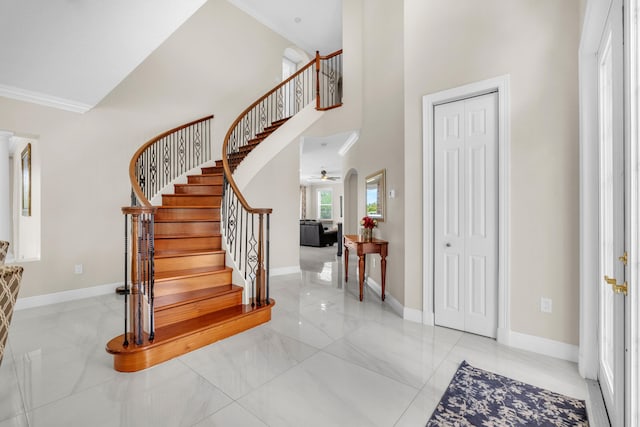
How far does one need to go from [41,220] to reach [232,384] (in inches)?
144

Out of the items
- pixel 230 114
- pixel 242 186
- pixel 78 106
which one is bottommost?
pixel 242 186

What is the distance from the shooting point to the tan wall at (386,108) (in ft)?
11.0

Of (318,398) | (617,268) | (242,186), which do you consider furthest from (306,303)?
(617,268)

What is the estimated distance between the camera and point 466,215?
2812 mm

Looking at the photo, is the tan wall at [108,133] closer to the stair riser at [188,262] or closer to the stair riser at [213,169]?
the stair riser at [213,169]

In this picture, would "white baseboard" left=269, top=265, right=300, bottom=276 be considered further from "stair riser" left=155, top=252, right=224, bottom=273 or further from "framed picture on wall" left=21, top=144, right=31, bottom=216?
"framed picture on wall" left=21, top=144, right=31, bottom=216

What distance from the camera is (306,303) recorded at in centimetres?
379

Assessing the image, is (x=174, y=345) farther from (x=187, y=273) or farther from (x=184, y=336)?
(x=187, y=273)

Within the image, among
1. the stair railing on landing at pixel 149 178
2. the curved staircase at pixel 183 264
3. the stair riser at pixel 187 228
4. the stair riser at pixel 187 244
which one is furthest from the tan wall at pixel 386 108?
the stair railing on landing at pixel 149 178

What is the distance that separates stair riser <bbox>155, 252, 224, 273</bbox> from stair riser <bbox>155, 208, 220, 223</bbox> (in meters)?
0.69

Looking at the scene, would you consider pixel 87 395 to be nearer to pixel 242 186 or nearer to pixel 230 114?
pixel 242 186

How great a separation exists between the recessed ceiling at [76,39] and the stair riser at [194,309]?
2631 millimetres

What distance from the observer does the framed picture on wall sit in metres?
4.37

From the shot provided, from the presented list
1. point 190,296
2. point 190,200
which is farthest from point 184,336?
point 190,200
